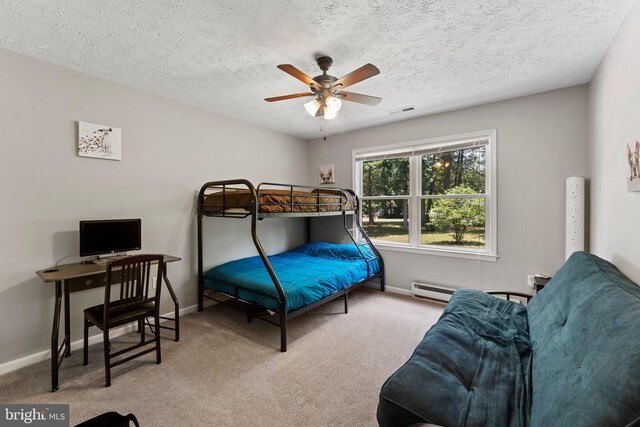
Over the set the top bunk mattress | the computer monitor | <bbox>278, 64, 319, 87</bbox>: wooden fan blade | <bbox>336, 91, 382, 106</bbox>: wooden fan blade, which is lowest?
the computer monitor

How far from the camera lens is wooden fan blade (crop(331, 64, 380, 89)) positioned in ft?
6.11

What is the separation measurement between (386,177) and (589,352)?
337 centimetres

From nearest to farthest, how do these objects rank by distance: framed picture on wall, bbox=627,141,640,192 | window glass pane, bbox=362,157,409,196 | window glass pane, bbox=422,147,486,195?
1. framed picture on wall, bbox=627,141,640,192
2. window glass pane, bbox=422,147,486,195
3. window glass pane, bbox=362,157,409,196

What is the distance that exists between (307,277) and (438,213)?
2042 millimetres

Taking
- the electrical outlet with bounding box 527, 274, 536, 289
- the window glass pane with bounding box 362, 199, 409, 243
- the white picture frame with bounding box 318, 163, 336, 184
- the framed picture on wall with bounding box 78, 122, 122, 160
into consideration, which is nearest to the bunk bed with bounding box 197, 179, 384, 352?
the window glass pane with bounding box 362, 199, 409, 243

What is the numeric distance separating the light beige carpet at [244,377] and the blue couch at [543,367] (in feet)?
2.28

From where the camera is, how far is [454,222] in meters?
3.65

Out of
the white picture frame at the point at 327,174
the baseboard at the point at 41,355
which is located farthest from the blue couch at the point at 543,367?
the white picture frame at the point at 327,174

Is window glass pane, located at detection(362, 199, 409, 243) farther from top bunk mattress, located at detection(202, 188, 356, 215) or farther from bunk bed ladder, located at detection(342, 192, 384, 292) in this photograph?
top bunk mattress, located at detection(202, 188, 356, 215)

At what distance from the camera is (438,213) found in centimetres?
377

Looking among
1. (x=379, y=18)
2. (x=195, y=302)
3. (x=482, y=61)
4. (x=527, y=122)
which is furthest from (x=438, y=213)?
(x=195, y=302)

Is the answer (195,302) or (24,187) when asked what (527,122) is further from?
(24,187)

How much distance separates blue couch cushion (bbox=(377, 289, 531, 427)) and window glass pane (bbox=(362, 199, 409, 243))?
2.25 m

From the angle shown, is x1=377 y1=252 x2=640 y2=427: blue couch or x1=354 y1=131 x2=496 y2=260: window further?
x1=354 y1=131 x2=496 y2=260: window
